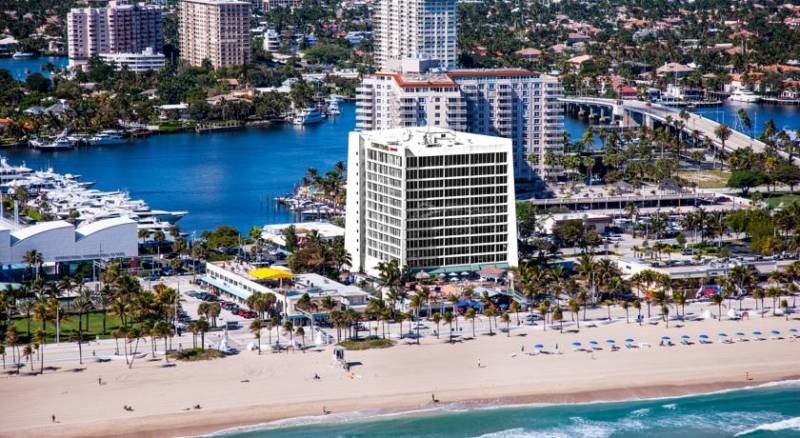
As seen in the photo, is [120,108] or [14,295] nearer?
[14,295]

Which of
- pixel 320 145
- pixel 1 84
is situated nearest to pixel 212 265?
pixel 320 145

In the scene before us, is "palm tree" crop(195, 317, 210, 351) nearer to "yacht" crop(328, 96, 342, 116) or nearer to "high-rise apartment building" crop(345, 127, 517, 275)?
"high-rise apartment building" crop(345, 127, 517, 275)

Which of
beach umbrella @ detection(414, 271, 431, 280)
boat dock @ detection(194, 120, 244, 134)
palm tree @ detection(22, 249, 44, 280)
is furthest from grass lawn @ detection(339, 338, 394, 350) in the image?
boat dock @ detection(194, 120, 244, 134)

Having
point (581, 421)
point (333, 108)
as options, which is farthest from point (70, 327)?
point (333, 108)

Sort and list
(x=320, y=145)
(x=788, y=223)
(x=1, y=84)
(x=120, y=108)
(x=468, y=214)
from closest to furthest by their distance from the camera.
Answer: (x=468, y=214)
(x=788, y=223)
(x=320, y=145)
(x=120, y=108)
(x=1, y=84)

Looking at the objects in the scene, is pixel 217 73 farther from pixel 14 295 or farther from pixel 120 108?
pixel 14 295

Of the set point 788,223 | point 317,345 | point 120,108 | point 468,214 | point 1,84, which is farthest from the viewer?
point 1,84
